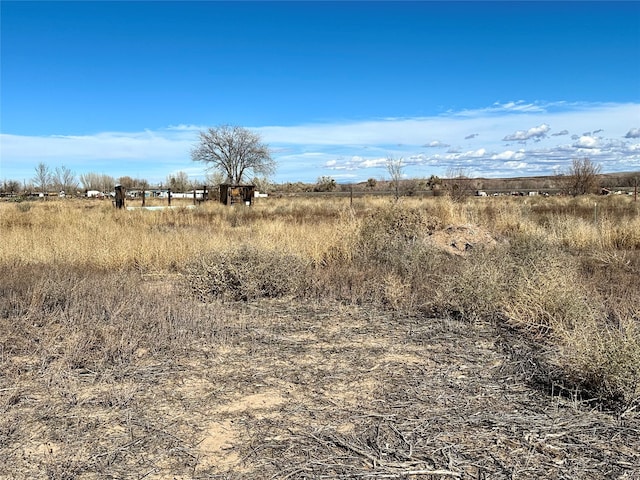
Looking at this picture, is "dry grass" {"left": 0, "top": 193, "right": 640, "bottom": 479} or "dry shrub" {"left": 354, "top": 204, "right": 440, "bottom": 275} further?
"dry shrub" {"left": 354, "top": 204, "right": 440, "bottom": 275}

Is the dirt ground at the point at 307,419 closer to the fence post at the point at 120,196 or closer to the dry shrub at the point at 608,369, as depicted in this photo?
the dry shrub at the point at 608,369

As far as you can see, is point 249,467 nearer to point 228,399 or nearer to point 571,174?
point 228,399

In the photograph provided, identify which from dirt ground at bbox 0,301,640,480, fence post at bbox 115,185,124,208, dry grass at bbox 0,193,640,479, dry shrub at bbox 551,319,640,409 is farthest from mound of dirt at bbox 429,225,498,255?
fence post at bbox 115,185,124,208

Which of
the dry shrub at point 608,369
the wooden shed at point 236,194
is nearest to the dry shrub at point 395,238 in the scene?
the dry shrub at point 608,369

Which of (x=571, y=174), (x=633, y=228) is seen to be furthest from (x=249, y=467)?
(x=571, y=174)

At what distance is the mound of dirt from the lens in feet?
34.0

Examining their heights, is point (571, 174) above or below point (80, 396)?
above

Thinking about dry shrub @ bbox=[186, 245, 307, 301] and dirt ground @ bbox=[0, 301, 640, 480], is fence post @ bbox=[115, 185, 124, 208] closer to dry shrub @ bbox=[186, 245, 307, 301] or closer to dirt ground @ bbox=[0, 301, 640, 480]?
dry shrub @ bbox=[186, 245, 307, 301]

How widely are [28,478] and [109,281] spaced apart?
511cm

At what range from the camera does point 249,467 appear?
277cm

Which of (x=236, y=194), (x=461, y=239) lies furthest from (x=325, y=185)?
(x=461, y=239)

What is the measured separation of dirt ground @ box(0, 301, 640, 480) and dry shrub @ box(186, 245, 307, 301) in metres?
2.07

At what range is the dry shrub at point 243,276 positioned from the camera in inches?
272

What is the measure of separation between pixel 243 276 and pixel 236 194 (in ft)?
90.9
